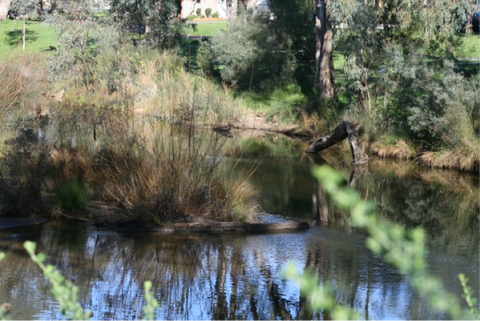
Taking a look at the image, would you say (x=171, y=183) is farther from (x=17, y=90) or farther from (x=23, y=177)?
(x=17, y=90)

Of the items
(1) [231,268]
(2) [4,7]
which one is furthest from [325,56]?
(1) [231,268]

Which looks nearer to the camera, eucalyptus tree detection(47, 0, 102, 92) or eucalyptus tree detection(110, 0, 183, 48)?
eucalyptus tree detection(47, 0, 102, 92)

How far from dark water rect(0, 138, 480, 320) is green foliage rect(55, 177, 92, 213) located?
386 millimetres

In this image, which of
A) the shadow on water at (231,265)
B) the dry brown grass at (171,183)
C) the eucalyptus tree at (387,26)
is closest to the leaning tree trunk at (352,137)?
the eucalyptus tree at (387,26)

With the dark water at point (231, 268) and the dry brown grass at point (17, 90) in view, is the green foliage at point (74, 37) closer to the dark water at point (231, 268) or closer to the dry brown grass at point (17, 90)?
the dry brown grass at point (17, 90)

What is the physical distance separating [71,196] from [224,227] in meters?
2.35

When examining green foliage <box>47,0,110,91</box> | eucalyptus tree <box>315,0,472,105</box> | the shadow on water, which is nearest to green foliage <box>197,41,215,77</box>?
green foliage <box>47,0,110,91</box>

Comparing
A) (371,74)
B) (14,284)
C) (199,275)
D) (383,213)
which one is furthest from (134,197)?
(371,74)

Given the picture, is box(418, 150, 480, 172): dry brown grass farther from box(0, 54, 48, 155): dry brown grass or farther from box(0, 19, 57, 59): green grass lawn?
box(0, 19, 57, 59): green grass lawn

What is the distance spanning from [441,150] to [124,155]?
11.4m

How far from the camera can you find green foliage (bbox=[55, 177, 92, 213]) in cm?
1048

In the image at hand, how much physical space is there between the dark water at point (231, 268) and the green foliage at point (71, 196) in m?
0.39

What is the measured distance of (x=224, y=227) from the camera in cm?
1027

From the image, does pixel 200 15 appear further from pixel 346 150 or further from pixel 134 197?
pixel 134 197
